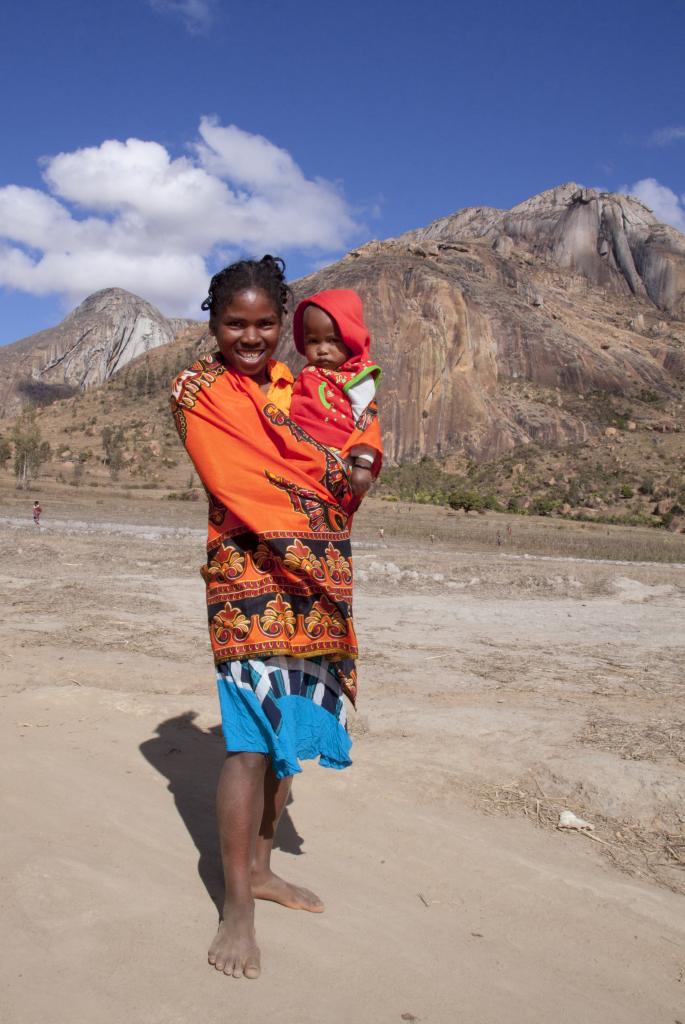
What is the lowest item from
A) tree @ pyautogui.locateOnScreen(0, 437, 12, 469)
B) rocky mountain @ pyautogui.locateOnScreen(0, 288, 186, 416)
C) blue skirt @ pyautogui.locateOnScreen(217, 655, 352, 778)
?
blue skirt @ pyautogui.locateOnScreen(217, 655, 352, 778)

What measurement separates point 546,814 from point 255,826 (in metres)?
1.78

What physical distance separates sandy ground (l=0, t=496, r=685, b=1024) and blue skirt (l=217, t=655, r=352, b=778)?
568mm

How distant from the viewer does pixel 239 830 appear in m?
2.45

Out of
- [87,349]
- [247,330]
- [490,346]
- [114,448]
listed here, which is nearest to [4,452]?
[114,448]

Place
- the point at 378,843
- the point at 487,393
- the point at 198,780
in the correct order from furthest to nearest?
the point at 487,393, the point at 198,780, the point at 378,843

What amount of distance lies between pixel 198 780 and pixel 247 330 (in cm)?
217

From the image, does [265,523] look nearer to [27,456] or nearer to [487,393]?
[27,456]

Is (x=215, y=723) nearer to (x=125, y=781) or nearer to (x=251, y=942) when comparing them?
(x=125, y=781)

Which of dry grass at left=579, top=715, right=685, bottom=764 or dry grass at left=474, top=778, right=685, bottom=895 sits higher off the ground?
dry grass at left=579, top=715, right=685, bottom=764

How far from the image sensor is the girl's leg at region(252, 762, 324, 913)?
2666mm

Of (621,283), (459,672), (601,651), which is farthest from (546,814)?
(621,283)

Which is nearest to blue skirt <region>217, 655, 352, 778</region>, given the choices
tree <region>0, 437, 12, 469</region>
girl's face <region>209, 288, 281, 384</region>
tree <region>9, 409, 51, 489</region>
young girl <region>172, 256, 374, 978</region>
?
young girl <region>172, 256, 374, 978</region>

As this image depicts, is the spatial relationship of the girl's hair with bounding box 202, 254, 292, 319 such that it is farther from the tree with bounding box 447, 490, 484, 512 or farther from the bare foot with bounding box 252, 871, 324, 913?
the tree with bounding box 447, 490, 484, 512

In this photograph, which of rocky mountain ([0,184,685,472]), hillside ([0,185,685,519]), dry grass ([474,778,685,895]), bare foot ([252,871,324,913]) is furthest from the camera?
rocky mountain ([0,184,685,472])
